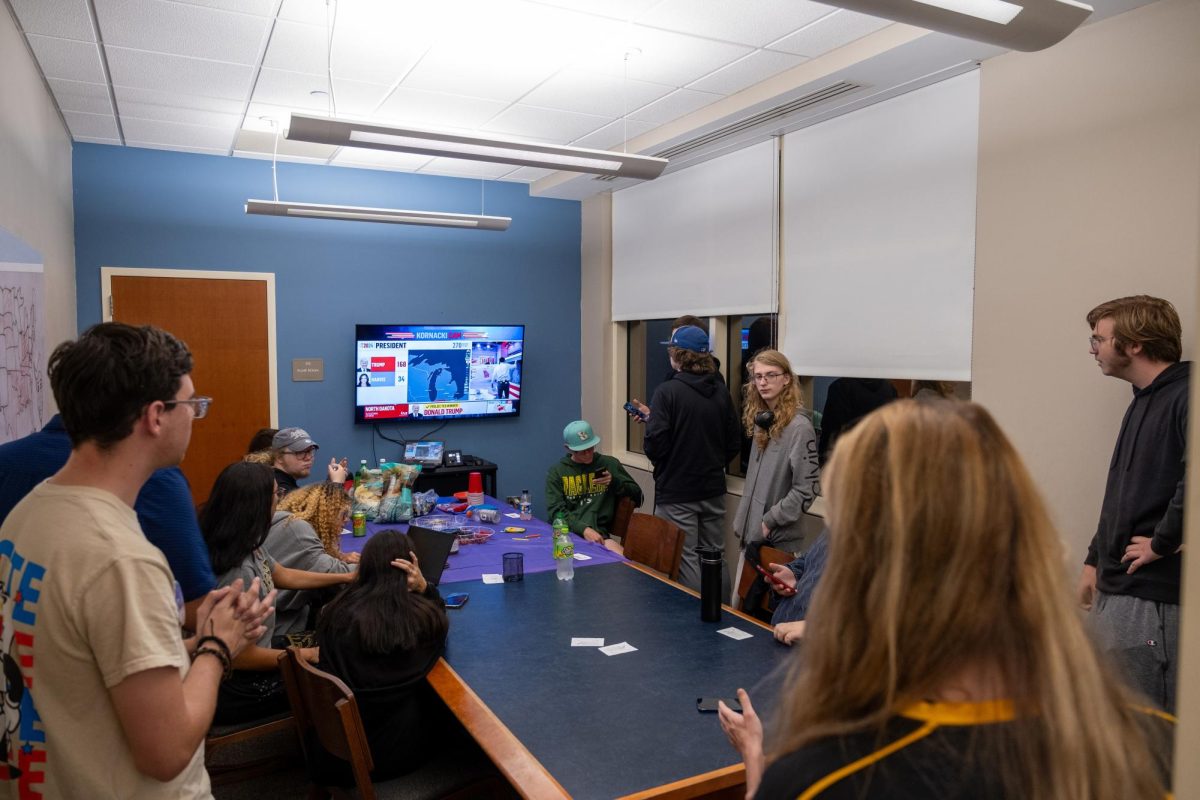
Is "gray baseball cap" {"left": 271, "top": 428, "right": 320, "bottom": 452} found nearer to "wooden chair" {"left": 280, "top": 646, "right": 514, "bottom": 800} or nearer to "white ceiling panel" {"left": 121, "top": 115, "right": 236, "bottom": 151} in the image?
"wooden chair" {"left": 280, "top": 646, "right": 514, "bottom": 800}

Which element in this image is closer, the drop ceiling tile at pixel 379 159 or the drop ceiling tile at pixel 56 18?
the drop ceiling tile at pixel 56 18

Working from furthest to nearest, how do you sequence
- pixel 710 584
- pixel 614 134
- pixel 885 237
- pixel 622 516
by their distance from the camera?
pixel 614 134 < pixel 622 516 < pixel 885 237 < pixel 710 584

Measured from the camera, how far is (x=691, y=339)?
4.52 m

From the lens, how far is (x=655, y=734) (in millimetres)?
1927

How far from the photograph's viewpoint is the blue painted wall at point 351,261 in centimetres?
535

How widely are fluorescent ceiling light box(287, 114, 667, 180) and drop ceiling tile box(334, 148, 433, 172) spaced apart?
2013 millimetres

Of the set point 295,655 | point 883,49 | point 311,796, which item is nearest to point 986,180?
point 883,49

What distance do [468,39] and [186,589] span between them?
2.53 m

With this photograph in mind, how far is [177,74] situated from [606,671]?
353cm

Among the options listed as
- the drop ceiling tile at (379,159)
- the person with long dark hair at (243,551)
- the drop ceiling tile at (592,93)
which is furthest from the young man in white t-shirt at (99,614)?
the drop ceiling tile at (379,159)

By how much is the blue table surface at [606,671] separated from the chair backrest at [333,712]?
337 mm

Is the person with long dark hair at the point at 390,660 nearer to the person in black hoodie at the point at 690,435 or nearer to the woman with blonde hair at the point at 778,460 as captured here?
the woman with blonde hair at the point at 778,460

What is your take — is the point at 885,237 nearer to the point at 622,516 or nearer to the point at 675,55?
the point at 675,55

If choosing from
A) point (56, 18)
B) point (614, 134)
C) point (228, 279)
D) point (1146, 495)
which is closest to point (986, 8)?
point (1146, 495)
